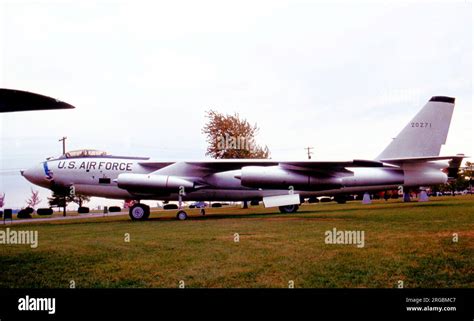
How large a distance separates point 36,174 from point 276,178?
6606mm

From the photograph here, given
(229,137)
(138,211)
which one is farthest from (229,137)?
(138,211)

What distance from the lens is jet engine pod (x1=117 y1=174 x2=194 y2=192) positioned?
33.2 feet

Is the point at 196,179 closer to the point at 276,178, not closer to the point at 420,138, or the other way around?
the point at 276,178

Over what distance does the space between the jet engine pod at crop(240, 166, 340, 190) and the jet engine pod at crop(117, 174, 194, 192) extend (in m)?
1.75

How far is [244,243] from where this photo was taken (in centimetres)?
475

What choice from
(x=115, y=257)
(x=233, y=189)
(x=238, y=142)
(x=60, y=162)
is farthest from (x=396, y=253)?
(x=60, y=162)

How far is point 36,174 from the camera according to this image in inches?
417

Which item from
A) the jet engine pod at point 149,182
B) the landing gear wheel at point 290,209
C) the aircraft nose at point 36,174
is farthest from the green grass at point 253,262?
the landing gear wheel at point 290,209

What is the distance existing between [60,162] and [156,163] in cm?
264

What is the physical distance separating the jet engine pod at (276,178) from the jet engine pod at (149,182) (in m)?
1.75

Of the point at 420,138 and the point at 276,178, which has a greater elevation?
the point at 420,138

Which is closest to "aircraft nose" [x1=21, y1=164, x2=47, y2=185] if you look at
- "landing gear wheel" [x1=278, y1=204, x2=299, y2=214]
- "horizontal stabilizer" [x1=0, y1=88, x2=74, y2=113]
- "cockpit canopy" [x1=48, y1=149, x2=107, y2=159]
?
"cockpit canopy" [x1=48, y1=149, x2=107, y2=159]

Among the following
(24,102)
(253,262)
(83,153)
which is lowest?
(253,262)
